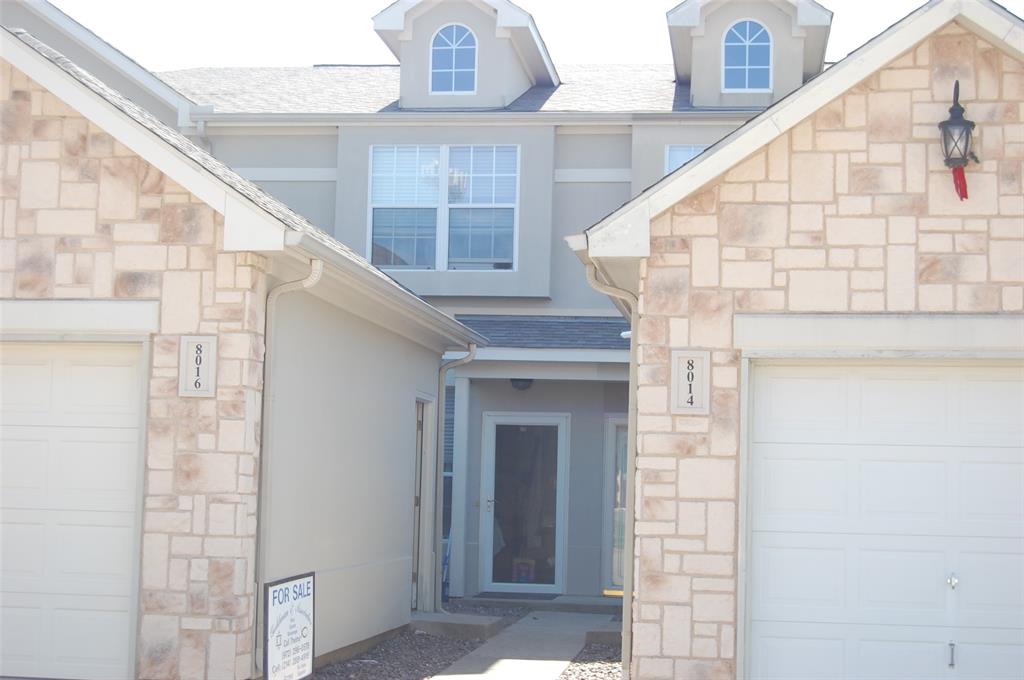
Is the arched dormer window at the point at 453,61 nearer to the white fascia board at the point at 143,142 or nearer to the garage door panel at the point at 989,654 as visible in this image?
the white fascia board at the point at 143,142

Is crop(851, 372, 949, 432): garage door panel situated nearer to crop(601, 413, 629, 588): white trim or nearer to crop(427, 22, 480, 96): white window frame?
crop(601, 413, 629, 588): white trim

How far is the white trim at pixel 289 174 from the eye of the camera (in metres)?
17.4

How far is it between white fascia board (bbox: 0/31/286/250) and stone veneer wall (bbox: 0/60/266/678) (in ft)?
0.51

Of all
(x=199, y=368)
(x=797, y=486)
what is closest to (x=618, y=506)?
(x=797, y=486)

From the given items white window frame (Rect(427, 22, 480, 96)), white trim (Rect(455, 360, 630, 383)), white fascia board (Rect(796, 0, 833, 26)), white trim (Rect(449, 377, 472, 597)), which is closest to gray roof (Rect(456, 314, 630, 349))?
white trim (Rect(455, 360, 630, 383))

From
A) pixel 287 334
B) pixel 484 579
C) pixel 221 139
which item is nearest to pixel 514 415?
pixel 484 579

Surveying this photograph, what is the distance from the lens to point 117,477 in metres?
8.98

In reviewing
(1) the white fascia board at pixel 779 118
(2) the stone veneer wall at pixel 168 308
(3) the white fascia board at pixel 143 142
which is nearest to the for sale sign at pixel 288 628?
(2) the stone veneer wall at pixel 168 308

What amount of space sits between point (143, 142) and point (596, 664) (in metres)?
5.96

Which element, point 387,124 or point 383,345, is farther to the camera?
point 387,124

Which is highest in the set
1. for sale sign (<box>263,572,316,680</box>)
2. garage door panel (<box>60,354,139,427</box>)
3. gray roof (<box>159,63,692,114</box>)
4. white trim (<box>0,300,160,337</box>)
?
A: gray roof (<box>159,63,692,114</box>)

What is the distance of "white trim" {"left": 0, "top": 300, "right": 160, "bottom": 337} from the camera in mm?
8844

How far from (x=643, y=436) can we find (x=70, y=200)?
170 inches

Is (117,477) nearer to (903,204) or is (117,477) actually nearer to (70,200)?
(70,200)
